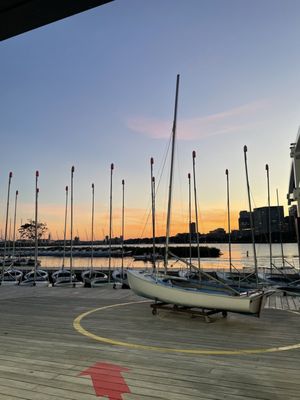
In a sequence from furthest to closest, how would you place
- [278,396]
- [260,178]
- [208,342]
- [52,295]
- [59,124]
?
1. [260,178]
2. [59,124]
3. [52,295]
4. [208,342]
5. [278,396]

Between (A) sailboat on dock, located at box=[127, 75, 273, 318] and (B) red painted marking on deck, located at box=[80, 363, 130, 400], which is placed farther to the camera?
(A) sailboat on dock, located at box=[127, 75, 273, 318]

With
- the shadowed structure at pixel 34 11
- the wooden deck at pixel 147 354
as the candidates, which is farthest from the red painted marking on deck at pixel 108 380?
the shadowed structure at pixel 34 11

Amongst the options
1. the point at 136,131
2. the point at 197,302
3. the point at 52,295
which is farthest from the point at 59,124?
the point at 197,302

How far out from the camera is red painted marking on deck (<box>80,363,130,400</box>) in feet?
12.3

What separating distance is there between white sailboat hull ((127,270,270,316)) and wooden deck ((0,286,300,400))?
0.43 meters

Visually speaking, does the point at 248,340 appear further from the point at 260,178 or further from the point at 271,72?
the point at 260,178

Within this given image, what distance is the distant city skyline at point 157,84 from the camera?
7270 millimetres

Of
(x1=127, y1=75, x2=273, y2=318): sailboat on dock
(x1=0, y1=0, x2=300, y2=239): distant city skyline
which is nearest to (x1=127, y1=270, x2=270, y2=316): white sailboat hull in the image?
(x1=127, y1=75, x2=273, y2=318): sailboat on dock

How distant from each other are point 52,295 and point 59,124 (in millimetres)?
10945

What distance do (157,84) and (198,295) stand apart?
1089cm

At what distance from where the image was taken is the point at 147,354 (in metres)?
5.26

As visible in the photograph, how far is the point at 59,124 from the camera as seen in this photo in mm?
18703

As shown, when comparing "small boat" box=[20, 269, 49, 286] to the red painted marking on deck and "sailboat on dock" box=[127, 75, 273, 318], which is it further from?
the red painted marking on deck

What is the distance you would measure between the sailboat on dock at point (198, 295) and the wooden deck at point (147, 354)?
390 millimetres
